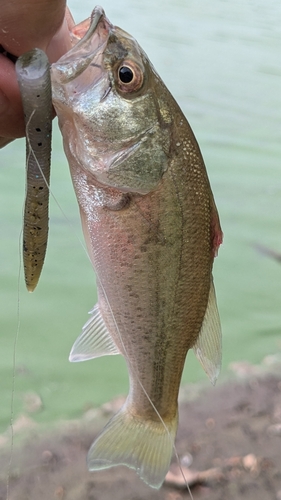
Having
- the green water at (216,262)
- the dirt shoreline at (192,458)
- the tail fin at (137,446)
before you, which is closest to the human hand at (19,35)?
the green water at (216,262)

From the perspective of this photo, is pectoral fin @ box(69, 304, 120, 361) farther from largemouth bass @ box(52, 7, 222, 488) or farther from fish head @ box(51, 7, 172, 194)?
fish head @ box(51, 7, 172, 194)

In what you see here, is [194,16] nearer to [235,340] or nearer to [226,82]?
[226,82]

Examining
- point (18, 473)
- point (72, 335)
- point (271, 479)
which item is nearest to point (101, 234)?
point (18, 473)

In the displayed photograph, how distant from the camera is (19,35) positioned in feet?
4.35

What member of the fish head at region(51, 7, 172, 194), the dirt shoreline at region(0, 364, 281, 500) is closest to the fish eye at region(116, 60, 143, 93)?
the fish head at region(51, 7, 172, 194)

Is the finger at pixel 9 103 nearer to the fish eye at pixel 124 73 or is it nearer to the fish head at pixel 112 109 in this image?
the fish head at pixel 112 109

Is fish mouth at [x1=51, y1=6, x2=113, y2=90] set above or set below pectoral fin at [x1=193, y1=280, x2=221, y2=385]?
above

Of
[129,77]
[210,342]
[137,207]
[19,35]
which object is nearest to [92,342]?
[210,342]

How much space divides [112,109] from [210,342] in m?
0.86

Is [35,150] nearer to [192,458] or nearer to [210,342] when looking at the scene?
[210,342]

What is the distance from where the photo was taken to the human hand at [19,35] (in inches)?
50.3

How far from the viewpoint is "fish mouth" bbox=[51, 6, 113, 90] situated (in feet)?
4.56

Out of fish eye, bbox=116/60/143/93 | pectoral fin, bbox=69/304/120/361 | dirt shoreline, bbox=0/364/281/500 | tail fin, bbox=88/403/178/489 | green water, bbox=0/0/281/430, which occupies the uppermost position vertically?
fish eye, bbox=116/60/143/93

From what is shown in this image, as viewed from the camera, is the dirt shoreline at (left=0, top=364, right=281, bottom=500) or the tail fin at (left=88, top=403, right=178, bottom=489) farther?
the dirt shoreline at (left=0, top=364, right=281, bottom=500)
